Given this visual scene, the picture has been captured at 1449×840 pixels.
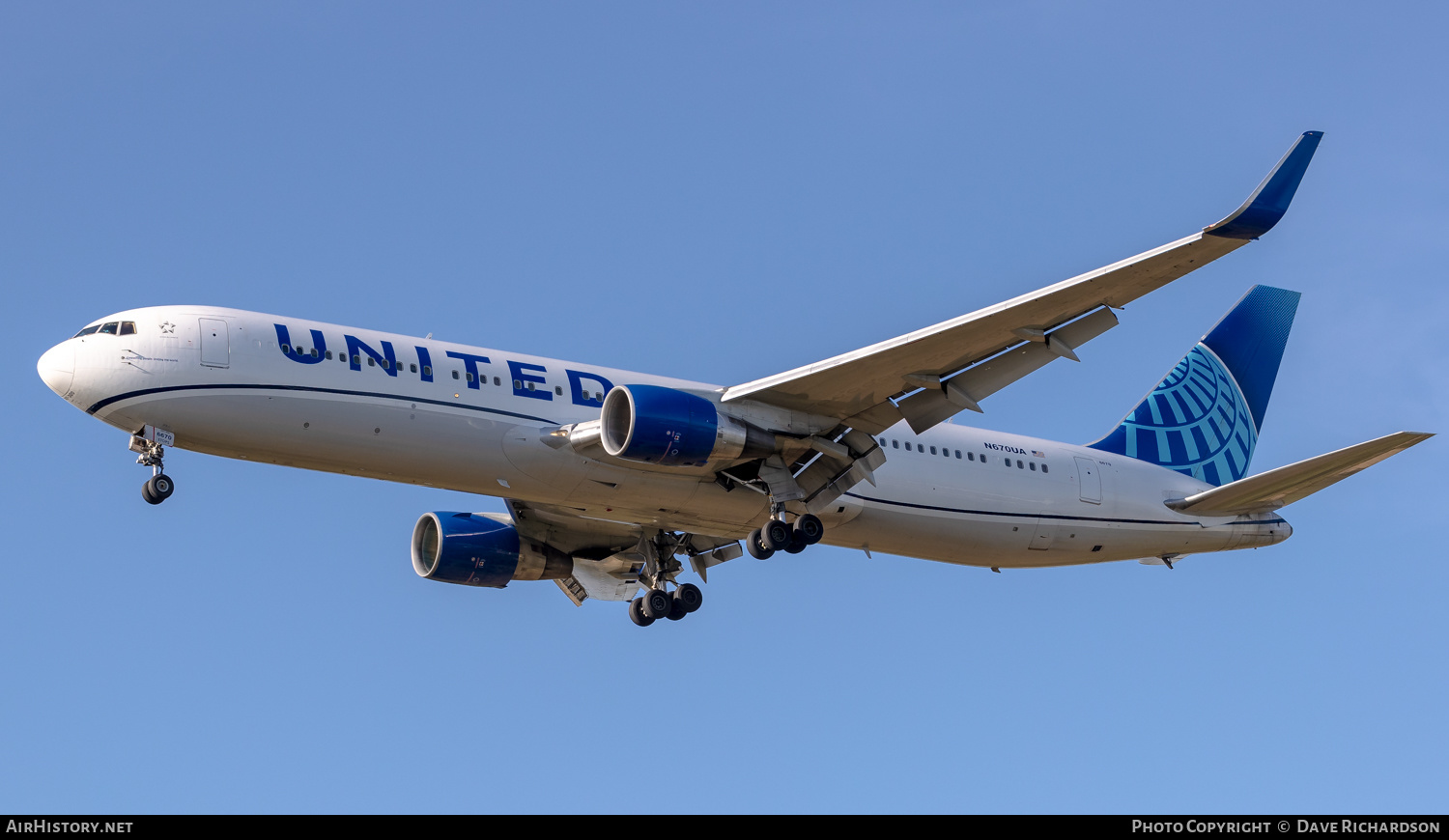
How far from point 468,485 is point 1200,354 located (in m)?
20.6

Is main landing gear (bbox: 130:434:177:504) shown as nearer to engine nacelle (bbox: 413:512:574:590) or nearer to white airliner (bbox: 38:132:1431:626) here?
white airliner (bbox: 38:132:1431:626)

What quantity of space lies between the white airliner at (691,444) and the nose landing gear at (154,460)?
39 mm

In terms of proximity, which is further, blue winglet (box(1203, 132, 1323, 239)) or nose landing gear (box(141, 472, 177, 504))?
nose landing gear (box(141, 472, 177, 504))

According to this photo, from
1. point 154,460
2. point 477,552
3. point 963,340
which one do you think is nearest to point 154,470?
point 154,460

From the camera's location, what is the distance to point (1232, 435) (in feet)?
130

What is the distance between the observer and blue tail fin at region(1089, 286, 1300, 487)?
1487 inches

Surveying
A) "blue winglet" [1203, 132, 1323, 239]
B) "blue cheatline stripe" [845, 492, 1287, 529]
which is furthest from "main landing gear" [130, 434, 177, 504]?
"blue winglet" [1203, 132, 1323, 239]

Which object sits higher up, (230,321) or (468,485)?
(230,321)

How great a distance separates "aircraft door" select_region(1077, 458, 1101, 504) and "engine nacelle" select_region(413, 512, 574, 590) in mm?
12008

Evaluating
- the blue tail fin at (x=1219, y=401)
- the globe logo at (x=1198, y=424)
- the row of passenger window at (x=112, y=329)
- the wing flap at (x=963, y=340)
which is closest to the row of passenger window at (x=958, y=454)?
the wing flap at (x=963, y=340)
